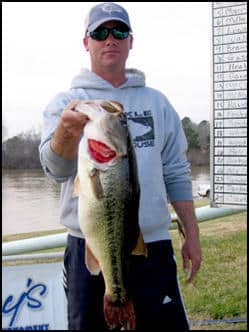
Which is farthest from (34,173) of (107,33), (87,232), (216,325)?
(87,232)

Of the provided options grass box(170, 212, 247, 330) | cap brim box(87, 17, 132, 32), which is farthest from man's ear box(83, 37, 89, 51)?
grass box(170, 212, 247, 330)

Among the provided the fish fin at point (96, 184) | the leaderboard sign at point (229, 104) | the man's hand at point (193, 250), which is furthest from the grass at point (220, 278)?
the fish fin at point (96, 184)

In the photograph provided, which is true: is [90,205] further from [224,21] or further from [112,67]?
[224,21]

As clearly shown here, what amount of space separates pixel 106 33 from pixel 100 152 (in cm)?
66

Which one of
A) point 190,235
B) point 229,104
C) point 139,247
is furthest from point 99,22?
point 229,104

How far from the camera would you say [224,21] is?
497cm

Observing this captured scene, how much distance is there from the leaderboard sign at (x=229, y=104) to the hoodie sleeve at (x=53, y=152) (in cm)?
309

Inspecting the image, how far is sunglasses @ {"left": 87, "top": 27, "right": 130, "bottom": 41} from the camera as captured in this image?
1.93 metres

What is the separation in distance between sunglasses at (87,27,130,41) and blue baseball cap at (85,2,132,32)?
0.7 inches

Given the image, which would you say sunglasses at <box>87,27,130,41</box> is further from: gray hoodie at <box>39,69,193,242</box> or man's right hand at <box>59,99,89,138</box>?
man's right hand at <box>59,99,89,138</box>

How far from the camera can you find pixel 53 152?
1.70 metres

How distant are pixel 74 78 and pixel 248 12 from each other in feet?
11.0

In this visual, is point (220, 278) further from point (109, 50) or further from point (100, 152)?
point (100, 152)

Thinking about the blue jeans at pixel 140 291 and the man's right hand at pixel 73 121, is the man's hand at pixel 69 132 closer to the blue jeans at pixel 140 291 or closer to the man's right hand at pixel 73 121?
the man's right hand at pixel 73 121
